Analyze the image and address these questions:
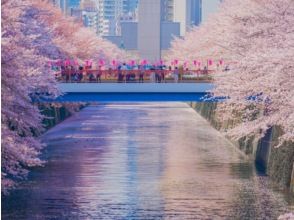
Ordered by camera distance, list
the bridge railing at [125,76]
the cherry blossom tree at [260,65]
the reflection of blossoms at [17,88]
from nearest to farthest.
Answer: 1. the reflection of blossoms at [17,88]
2. the cherry blossom tree at [260,65]
3. the bridge railing at [125,76]

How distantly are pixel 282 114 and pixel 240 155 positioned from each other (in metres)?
20.0

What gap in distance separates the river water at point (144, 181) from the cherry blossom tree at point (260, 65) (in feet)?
8.34

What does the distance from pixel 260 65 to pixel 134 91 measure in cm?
1925

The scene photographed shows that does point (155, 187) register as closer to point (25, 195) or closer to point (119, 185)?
point (119, 185)

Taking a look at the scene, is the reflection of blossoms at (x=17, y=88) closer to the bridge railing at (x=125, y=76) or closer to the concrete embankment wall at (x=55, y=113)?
the bridge railing at (x=125, y=76)

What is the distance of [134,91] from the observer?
5044 centimetres

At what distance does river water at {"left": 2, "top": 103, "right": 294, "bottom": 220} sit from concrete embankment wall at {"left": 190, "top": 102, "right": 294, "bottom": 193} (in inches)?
23.9

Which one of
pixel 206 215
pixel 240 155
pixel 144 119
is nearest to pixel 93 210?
pixel 206 215

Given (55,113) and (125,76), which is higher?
(125,76)

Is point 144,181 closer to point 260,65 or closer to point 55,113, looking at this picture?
point 260,65

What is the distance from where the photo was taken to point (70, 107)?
9031 cm

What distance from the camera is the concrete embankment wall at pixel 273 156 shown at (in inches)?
1578

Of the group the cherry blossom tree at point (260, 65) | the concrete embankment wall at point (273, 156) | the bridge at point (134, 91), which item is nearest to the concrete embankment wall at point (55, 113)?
the bridge at point (134, 91)

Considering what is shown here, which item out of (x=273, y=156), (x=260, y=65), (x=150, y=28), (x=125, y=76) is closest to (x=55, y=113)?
(x=125, y=76)
